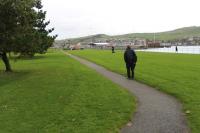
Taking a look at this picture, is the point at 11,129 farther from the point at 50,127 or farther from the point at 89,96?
the point at 89,96

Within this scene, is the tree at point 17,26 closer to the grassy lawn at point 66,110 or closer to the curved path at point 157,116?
the grassy lawn at point 66,110

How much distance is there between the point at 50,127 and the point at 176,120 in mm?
3242

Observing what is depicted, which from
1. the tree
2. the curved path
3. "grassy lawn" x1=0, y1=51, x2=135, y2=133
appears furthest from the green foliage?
the curved path

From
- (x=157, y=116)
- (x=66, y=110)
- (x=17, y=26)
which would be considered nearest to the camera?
(x=157, y=116)

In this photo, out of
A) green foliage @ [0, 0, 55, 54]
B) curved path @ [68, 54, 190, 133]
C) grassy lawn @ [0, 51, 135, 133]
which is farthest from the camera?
green foliage @ [0, 0, 55, 54]

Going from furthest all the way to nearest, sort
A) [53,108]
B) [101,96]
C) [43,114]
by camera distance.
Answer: [101,96], [53,108], [43,114]

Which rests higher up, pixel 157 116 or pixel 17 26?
pixel 17 26

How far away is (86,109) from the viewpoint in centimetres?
1314

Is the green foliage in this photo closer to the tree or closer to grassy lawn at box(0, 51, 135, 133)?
the tree

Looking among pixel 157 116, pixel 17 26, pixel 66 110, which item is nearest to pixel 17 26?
pixel 17 26

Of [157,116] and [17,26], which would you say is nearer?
[157,116]

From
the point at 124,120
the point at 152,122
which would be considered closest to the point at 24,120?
the point at 124,120

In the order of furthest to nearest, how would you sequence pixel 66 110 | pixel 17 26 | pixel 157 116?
pixel 17 26
pixel 66 110
pixel 157 116

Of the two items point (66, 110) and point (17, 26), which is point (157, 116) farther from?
point (17, 26)
